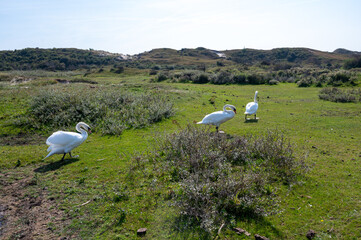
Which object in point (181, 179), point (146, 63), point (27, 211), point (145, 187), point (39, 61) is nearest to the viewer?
point (27, 211)

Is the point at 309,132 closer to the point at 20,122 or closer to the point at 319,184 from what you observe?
the point at 319,184

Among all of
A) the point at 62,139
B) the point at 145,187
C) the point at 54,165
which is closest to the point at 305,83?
the point at 145,187

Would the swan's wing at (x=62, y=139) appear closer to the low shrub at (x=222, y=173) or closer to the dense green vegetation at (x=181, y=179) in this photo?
the dense green vegetation at (x=181, y=179)

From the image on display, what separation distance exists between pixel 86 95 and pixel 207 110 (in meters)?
8.10

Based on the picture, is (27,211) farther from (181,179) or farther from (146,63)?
(146,63)

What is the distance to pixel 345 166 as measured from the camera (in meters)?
7.35

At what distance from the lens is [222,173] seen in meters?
5.54

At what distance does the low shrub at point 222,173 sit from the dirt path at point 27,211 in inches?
105

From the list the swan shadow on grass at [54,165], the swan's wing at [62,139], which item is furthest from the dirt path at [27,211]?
the swan's wing at [62,139]

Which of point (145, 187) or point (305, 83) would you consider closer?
point (145, 187)

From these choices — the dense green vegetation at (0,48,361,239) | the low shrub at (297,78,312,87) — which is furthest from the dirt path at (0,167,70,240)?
the low shrub at (297,78,312,87)

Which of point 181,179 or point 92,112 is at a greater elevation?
point 92,112

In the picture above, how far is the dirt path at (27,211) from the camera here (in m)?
4.79

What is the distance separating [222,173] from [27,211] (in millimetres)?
4703
